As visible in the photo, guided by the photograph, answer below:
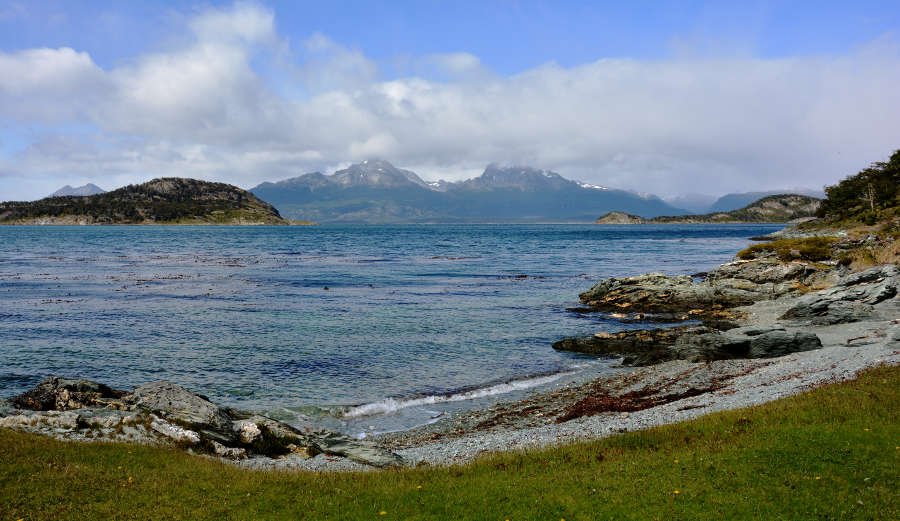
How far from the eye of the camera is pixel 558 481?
16.4m

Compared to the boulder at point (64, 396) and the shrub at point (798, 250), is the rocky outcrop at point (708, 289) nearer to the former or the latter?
the shrub at point (798, 250)

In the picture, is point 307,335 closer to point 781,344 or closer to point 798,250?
point 781,344

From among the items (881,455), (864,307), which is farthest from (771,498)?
(864,307)

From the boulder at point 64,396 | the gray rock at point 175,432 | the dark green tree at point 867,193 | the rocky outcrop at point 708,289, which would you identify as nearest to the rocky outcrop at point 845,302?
the rocky outcrop at point 708,289

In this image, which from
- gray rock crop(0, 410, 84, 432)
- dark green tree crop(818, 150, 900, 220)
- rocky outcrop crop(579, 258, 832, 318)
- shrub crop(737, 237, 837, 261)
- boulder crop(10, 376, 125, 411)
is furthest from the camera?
dark green tree crop(818, 150, 900, 220)

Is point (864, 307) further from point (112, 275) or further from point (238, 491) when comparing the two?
point (112, 275)

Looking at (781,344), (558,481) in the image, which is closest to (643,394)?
(781,344)

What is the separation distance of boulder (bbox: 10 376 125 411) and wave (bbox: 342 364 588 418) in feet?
34.9

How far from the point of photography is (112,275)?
291ft

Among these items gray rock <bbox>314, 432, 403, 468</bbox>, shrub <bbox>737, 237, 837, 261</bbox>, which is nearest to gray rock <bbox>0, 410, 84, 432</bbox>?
gray rock <bbox>314, 432, 403, 468</bbox>

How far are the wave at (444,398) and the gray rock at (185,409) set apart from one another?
761cm

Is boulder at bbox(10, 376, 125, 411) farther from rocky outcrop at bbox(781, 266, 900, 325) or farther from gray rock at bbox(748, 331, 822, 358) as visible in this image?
rocky outcrop at bbox(781, 266, 900, 325)

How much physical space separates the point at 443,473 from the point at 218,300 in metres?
52.7

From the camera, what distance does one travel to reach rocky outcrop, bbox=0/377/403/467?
2078 centimetres
